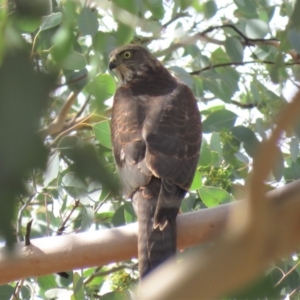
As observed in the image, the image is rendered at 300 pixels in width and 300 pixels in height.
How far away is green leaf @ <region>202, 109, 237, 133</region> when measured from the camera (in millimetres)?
4996

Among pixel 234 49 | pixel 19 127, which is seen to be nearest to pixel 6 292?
pixel 234 49

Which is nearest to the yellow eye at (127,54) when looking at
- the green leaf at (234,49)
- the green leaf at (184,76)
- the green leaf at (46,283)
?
the green leaf at (184,76)

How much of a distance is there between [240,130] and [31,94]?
374cm

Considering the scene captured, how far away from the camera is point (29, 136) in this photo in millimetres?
857

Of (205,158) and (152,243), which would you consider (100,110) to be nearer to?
(152,243)

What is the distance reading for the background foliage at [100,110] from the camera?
2.88ft

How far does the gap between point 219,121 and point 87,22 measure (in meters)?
1.51

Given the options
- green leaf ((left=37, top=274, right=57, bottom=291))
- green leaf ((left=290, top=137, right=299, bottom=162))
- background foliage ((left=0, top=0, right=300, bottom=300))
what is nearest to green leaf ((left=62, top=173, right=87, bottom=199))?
background foliage ((left=0, top=0, right=300, bottom=300))

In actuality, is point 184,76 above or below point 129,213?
above

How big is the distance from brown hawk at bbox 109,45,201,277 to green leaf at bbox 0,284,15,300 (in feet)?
2.90

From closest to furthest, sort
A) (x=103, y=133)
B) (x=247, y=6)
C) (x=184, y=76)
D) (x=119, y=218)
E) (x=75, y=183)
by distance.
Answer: (x=75, y=183)
(x=103, y=133)
(x=119, y=218)
(x=247, y=6)
(x=184, y=76)

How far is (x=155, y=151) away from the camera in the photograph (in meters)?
4.38

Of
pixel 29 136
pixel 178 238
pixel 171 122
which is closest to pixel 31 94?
pixel 29 136

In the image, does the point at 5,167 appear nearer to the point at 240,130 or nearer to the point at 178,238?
the point at 178,238
